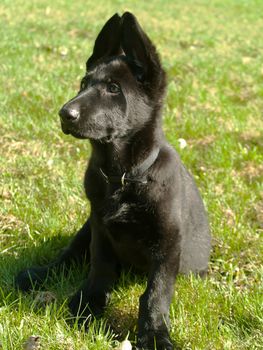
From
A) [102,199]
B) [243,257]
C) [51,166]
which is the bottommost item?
[243,257]

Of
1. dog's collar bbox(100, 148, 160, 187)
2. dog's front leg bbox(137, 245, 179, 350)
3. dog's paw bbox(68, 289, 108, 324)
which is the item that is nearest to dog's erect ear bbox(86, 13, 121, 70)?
dog's collar bbox(100, 148, 160, 187)

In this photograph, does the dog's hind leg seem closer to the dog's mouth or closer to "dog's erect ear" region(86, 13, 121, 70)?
the dog's mouth

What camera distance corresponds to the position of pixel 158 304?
9.93 ft

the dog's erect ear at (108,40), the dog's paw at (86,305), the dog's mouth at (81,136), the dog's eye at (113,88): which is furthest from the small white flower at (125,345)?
the dog's erect ear at (108,40)

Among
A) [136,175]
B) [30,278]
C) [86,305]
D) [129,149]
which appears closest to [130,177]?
[136,175]

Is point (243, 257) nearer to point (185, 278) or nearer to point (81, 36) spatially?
point (185, 278)

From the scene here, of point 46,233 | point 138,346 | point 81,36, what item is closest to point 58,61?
point 81,36

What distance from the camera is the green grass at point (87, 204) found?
2979 mm

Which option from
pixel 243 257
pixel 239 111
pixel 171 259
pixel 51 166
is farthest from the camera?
pixel 239 111

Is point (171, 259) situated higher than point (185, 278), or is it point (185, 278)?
point (171, 259)

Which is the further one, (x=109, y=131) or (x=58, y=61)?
(x=58, y=61)

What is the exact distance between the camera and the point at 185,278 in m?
3.49

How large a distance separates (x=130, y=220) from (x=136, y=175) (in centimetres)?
26

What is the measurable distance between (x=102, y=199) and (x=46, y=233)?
3.09 ft
